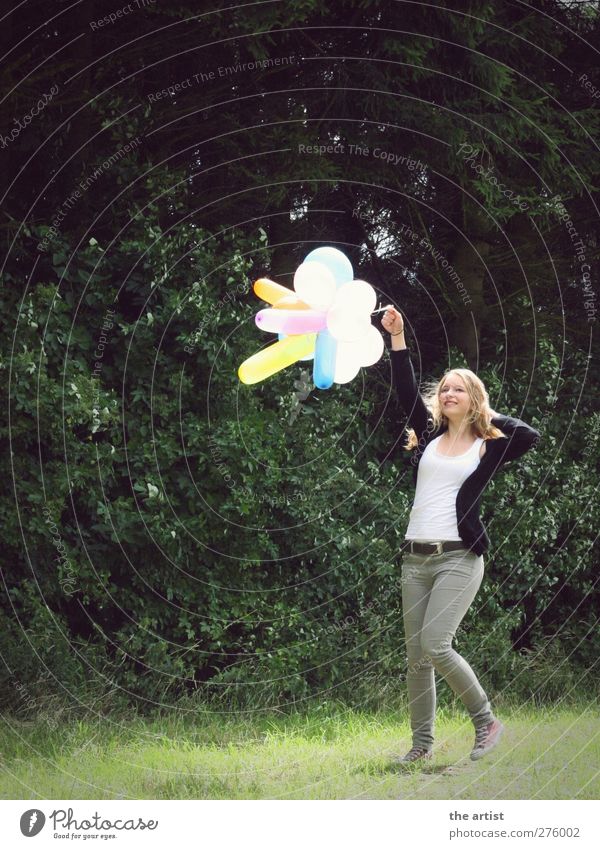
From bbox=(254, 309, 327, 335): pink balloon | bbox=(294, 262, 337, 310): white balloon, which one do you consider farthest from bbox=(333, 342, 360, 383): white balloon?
bbox=(294, 262, 337, 310): white balloon

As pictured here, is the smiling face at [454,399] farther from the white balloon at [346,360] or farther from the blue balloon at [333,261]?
the blue balloon at [333,261]

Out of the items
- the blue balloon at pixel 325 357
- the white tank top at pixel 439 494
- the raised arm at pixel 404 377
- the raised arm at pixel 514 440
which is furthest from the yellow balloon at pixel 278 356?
the raised arm at pixel 514 440

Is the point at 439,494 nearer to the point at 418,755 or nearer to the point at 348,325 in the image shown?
the point at 348,325

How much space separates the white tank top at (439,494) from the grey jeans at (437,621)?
119 mm

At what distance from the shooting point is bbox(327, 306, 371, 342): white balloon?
623cm

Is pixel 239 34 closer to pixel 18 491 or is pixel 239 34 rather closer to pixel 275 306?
pixel 275 306

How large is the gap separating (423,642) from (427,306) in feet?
18.1

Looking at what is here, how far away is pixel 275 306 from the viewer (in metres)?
6.71

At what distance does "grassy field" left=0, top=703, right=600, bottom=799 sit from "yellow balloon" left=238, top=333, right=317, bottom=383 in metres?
2.22

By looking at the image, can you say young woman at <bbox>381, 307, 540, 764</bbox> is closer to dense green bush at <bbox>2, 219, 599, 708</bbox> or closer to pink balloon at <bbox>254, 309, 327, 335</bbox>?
pink balloon at <bbox>254, 309, 327, 335</bbox>

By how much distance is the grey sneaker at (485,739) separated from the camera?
19.5 feet

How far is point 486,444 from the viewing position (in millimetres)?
5977

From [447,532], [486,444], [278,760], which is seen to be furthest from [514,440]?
[278,760]

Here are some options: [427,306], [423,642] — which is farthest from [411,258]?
[423,642]
